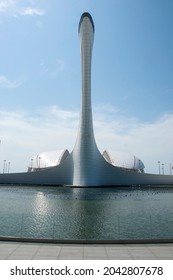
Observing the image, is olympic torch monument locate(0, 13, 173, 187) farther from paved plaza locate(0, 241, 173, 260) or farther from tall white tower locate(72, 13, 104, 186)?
paved plaza locate(0, 241, 173, 260)

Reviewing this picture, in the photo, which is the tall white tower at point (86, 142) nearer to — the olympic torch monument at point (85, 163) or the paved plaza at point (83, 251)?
the olympic torch monument at point (85, 163)

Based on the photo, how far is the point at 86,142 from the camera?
2338 inches

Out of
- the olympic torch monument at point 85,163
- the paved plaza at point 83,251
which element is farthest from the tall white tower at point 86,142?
the paved plaza at point 83,251

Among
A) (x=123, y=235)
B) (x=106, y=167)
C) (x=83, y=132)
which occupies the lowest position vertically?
(x=123, y=235)

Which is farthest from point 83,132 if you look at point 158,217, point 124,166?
point 158,217

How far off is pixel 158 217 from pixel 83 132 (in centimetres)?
4141

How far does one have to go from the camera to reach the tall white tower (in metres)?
58.8

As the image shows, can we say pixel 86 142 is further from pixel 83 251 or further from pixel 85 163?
pixel 83 251

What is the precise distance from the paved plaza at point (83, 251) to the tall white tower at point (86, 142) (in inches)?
1966

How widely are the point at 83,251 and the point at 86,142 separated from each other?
171 feet

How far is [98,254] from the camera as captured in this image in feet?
23.5

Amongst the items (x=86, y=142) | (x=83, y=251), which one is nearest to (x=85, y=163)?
(x=86, y=142)

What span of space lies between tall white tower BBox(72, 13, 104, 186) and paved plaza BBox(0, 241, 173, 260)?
49947 millimetres
